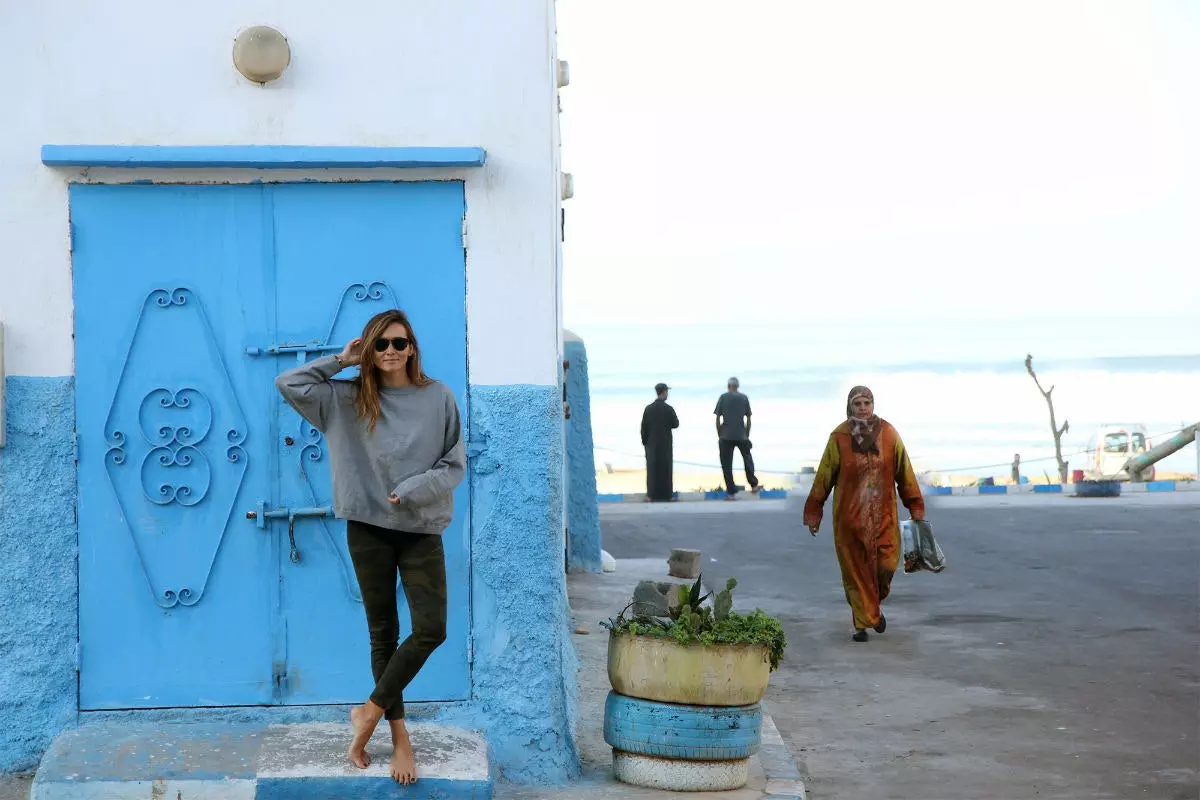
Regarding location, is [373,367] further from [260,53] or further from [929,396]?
[929,396]

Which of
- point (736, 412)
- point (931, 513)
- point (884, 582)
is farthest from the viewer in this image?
point (736, 412)

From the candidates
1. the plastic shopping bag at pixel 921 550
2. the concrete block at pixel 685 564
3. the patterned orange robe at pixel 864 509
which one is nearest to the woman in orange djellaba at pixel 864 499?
the patterned orange robe at pixel 864 509

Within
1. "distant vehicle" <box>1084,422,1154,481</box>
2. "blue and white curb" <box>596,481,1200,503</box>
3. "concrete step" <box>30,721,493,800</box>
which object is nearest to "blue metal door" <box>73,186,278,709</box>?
"concrete step" <box>30,721,493,800</box>

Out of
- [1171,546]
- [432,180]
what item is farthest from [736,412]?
[432,180]

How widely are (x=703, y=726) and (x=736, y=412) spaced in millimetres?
18321

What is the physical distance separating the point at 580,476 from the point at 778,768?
8236 mm

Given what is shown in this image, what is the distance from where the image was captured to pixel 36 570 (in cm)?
649

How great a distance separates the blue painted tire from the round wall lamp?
10.3 feet

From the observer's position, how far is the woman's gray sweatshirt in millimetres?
5727

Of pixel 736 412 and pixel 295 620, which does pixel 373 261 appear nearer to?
pixel 295 620

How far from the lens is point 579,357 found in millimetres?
15508

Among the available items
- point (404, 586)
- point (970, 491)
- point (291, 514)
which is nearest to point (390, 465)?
point (404, 586)

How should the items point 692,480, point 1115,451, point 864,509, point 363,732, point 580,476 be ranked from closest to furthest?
point 363,732 < point 864,509 < point 580,476 < point 1115,451 < point 692,480

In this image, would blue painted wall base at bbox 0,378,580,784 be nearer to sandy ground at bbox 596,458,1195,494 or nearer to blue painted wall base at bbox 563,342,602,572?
blue painted wall base at bbox 563,342,602,572
